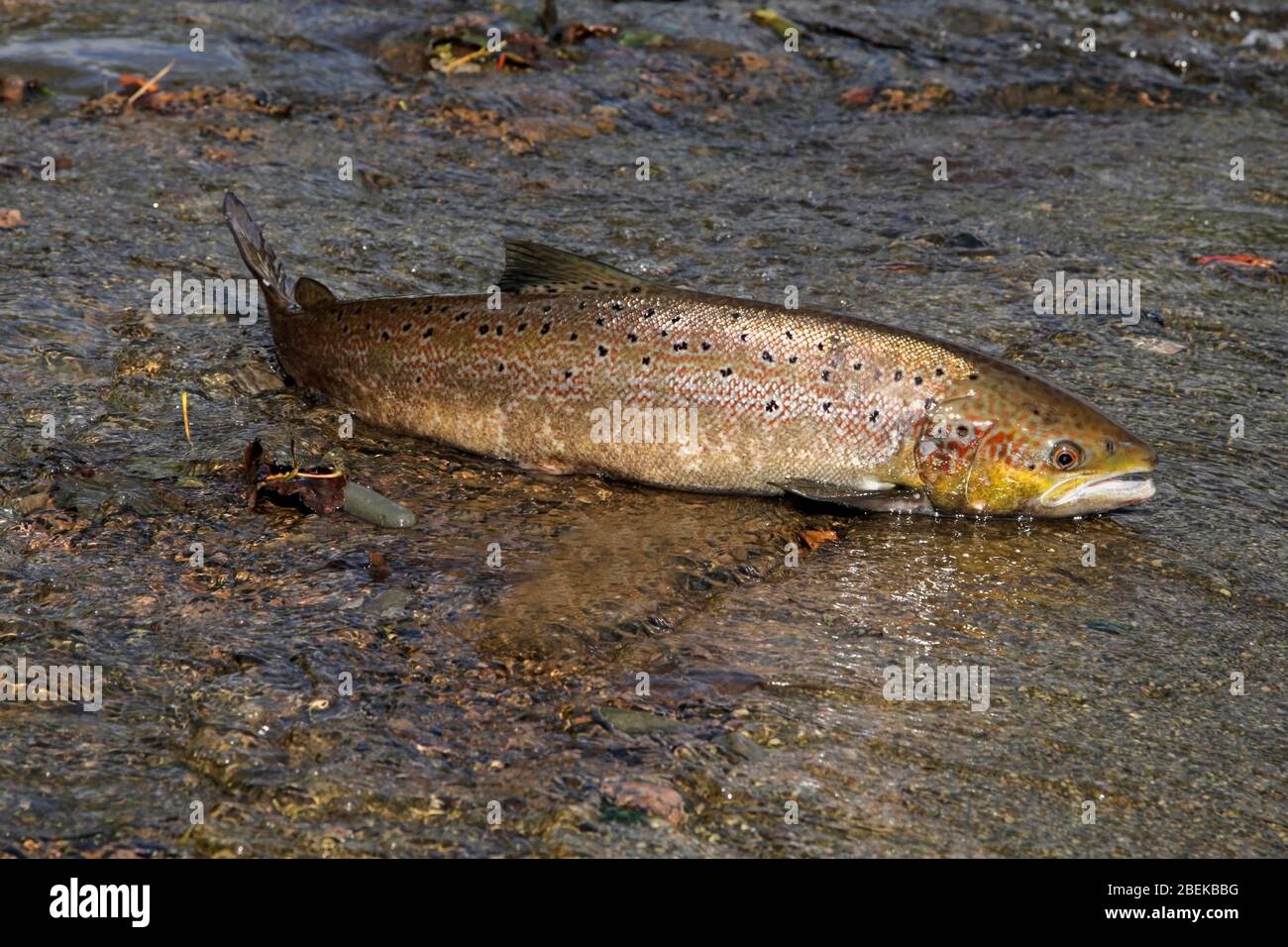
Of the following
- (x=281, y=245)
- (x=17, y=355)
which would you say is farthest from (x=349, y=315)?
(x=281, y=245)

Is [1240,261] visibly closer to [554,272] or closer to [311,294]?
[554,272]

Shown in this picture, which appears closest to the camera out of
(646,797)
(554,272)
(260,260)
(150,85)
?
(646,797)

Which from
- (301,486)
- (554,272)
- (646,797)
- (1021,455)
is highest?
(554,272)

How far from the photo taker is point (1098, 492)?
17.9ft

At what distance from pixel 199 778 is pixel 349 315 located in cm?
252

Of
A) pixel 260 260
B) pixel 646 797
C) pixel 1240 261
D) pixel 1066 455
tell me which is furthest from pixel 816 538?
pixel 1240 261

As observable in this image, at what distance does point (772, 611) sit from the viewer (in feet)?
16.0

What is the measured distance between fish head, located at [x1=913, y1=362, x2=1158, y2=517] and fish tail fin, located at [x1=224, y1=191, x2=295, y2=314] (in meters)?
2.61

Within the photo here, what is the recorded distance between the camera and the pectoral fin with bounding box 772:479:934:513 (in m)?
5.45

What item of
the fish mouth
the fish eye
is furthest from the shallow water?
the fish eye

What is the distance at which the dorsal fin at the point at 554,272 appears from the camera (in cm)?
573

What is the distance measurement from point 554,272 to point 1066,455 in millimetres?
1999

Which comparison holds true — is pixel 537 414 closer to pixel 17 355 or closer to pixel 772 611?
pixel 772 611
